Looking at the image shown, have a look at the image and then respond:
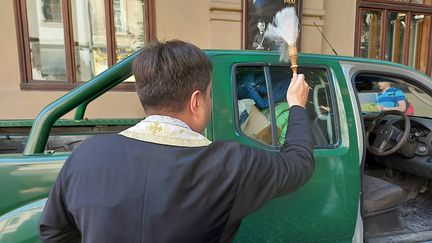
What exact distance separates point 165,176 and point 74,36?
549 cm

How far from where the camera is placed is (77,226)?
109 cm

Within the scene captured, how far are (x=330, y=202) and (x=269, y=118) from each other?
0.58m

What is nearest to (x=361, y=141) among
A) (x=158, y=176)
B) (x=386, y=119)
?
(x=386, y=119)

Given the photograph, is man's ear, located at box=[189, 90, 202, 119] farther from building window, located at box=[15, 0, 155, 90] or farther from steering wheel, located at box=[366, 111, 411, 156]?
building window, located at box=[15, 0, 155, 90]

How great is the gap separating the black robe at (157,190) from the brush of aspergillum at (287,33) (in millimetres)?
761

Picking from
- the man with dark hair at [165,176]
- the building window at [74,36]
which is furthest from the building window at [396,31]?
the man with dark hair at [165,176]

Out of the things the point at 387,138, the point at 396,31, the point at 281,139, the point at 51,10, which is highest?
the point at 51,10

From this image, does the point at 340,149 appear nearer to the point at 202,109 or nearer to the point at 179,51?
the point at 202,109

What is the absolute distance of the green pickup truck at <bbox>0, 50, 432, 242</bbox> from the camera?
5.48 ft

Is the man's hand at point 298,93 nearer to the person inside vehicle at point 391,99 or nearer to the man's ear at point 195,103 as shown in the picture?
the man's ear at point 195,103

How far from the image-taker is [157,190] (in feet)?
3.09

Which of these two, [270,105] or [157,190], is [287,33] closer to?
[270,105]

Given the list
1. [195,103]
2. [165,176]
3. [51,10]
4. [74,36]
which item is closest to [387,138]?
[195,103]

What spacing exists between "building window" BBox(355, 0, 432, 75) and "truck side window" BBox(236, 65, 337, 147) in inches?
225
